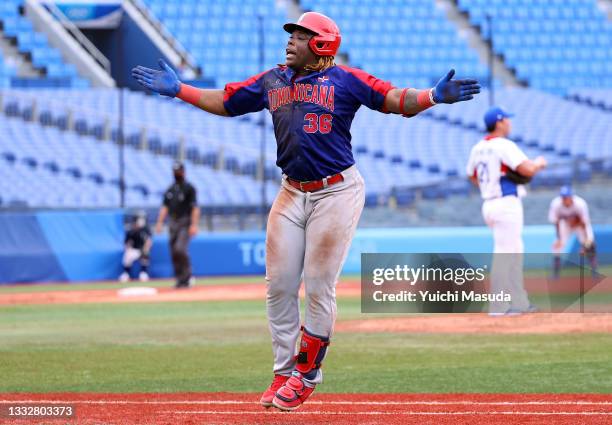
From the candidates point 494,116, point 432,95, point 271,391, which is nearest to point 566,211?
point 494,116

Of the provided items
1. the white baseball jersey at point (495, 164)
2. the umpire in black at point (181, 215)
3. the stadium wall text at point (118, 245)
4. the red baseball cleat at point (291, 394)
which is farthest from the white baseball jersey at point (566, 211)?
the red baseball cleat at point (291, 394)

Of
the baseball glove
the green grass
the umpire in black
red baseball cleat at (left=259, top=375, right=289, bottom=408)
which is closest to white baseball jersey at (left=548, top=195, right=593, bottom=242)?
the umpire in black

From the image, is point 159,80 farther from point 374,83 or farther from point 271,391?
point 271,391

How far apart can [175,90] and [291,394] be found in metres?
2.08

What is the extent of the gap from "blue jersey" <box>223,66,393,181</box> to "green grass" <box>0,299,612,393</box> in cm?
242

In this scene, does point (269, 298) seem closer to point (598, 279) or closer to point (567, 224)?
point (598, 279)

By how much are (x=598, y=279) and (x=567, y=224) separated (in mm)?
2378

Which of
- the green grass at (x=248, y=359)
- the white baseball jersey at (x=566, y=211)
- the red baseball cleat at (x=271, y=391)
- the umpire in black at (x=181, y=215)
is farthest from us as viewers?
the umpire in black at (x=181, y=215)

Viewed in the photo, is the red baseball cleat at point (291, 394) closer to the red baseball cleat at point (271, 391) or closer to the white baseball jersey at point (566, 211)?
the red baseball cleat at point (271, 391)

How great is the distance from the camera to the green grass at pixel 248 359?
9.45 metres

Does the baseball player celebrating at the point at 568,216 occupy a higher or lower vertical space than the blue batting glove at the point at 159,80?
lower

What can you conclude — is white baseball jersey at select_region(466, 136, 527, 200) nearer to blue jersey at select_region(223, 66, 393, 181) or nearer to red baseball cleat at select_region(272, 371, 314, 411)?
blue jersey at select_region(223, 66, 393, 181)

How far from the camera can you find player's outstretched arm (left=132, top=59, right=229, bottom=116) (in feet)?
25.3

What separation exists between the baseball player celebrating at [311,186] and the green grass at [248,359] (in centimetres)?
186
